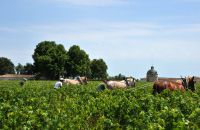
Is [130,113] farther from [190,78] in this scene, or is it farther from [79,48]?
[79,48]

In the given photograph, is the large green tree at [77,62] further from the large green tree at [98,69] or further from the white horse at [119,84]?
the white horse at [119,84]

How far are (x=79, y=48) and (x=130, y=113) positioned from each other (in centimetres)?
10690

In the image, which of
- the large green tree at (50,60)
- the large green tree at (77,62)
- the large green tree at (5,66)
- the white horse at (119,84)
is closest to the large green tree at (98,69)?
the large green tree at (77,62)

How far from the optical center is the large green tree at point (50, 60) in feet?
374

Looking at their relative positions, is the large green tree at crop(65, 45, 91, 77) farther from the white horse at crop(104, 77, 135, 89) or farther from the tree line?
the white horse at crop(104, 77, 135, 89)

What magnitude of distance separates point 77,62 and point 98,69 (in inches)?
974

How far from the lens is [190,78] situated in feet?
92.8

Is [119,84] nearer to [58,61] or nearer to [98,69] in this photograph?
[58,61]

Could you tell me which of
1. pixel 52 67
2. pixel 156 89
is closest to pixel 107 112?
pixel 156 89

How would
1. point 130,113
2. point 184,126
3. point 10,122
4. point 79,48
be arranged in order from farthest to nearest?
point 79,48, point 130,113, point 10,122, point 184,126

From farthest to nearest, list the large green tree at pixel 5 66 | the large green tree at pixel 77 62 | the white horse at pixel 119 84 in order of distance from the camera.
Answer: the large green tree at pixel 5 66 < the large green tree at pixel 77 62 < the white horse at pixel 119 84

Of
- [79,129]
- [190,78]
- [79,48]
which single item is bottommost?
[79,129]

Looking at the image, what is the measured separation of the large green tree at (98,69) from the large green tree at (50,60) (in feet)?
77.5

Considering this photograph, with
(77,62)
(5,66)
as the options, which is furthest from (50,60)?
(5,66)
